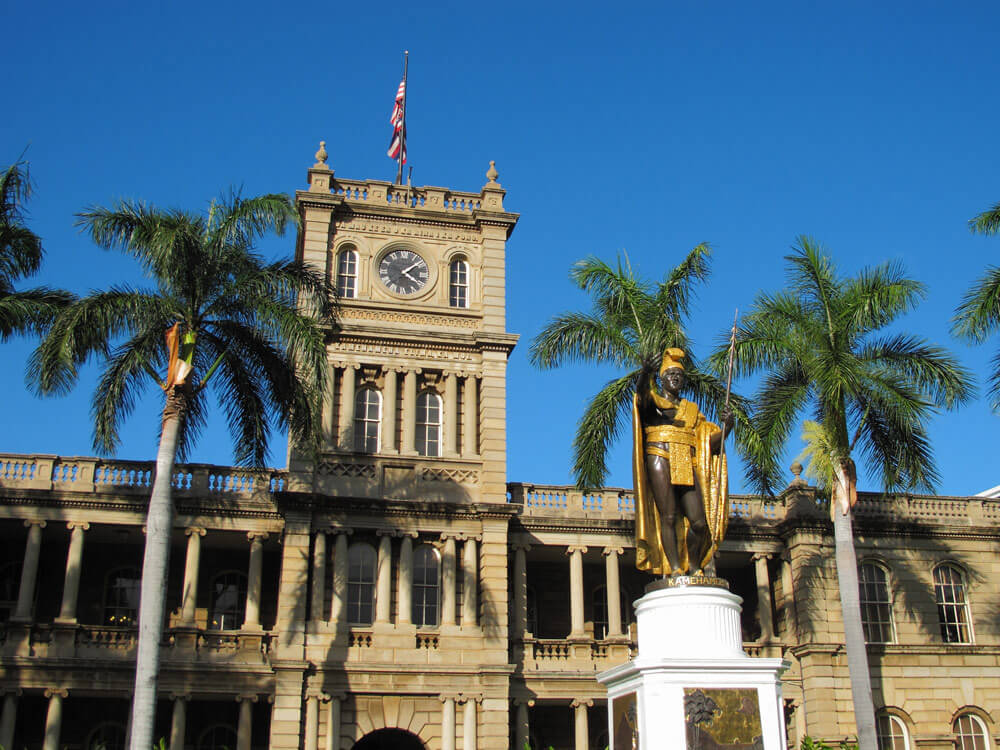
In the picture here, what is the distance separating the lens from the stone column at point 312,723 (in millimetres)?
Answer: 25672

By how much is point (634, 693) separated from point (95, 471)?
2104cm

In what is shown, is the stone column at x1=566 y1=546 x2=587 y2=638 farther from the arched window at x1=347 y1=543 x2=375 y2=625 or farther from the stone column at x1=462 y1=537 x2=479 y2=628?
the arched window at x1=347 y1=543 x2=375 y2=625

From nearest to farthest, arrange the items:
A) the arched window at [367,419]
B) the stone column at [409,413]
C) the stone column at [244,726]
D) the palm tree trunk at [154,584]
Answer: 1. the palm tree trunk at [154,584]
2. the stone column at [244,726]
3. the stone column at [409,413]
4. the arched window at [367,419]

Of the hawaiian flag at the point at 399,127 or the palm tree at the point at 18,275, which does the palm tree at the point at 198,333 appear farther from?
the hawaiian flag at the point at 399,127

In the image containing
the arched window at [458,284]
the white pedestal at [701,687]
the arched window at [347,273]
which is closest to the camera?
the white pedestal at [701,687]

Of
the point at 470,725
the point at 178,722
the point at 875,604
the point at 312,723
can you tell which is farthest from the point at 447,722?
the point at 875,604

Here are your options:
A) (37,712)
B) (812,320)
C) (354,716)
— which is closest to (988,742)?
(812,320)

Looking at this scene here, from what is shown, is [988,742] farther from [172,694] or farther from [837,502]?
[172,694]

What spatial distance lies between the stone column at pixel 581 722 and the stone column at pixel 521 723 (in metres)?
1.19

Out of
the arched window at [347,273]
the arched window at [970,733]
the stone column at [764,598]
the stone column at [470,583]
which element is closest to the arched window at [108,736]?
the stone column at [470,583]

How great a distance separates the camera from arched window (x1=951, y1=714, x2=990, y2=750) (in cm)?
2978

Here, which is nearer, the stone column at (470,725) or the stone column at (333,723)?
the stone column at (333,723)

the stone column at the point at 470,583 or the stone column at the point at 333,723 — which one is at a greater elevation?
the stone column at the point at 470,583

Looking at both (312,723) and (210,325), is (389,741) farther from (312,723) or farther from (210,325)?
(210,325)
